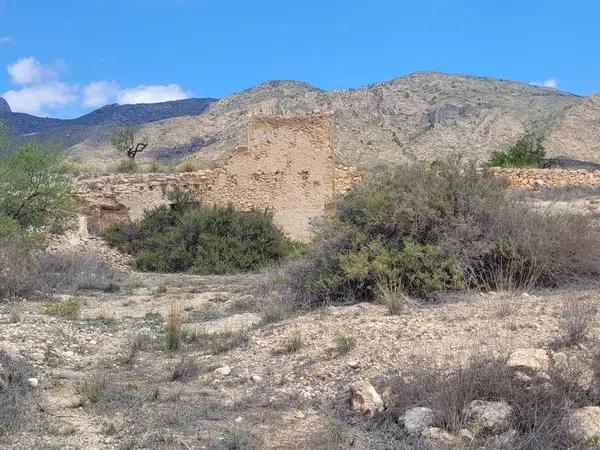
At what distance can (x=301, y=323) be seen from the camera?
801 centimetres

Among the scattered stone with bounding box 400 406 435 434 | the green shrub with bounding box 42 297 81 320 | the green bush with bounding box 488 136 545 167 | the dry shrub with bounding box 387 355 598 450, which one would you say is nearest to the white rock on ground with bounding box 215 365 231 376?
the dry shrub with bounding box 387 355 598 450

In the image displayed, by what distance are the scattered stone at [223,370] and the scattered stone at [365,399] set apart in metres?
1.62

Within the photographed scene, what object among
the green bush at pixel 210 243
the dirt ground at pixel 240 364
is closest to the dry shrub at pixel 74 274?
the green bush at pixel 210 243

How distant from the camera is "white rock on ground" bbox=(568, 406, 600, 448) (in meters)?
4.12

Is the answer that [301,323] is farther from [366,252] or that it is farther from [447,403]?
[447,403]

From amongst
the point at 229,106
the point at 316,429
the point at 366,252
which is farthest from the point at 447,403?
the point at 229,106

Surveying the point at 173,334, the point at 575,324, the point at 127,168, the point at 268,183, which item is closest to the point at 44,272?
the point at 173,334

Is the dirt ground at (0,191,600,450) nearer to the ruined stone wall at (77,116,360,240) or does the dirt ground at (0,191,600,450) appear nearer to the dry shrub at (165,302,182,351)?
the dry shrub at (165,302,182,351)

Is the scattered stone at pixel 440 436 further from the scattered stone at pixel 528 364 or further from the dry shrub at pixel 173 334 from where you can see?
the dry shrub at pixel 173 334

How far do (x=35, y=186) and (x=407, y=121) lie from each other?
1428 inches

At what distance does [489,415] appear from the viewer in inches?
179

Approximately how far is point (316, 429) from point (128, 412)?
1512mm

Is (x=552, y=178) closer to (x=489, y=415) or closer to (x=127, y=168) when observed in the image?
(x=127, y=168)

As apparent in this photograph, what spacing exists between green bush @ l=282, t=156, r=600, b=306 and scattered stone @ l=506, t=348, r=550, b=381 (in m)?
3.58
